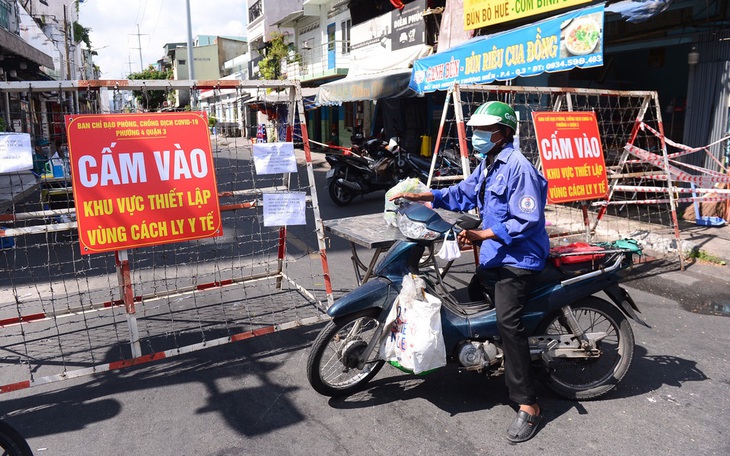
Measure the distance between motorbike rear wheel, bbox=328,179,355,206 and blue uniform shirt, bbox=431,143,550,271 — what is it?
301 inches

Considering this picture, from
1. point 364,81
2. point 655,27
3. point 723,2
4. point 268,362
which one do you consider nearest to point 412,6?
point 364,81

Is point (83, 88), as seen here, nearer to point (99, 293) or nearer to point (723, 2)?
point (99, 293)

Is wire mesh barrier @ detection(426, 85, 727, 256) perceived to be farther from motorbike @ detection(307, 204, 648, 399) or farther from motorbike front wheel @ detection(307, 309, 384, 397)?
motorbike front wheel @ detection(307, 309, 384, 397)

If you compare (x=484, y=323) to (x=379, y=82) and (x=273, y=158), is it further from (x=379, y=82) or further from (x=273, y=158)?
(x=379, y=82)

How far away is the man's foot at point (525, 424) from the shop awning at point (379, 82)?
9.87 metres

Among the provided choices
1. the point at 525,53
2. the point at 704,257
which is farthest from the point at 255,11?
the point at 704,257

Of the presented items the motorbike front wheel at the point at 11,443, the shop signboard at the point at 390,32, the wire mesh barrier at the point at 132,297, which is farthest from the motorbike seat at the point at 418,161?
the motorbike front wheel at the point at 11,443

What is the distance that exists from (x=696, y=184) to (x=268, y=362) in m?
6.51

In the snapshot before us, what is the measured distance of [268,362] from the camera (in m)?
4.00

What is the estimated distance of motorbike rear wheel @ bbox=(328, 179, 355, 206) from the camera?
35.5ft

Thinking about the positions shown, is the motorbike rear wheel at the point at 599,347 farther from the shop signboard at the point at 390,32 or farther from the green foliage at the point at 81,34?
the green foliage at the point at 81,34

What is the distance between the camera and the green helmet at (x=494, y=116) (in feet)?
10.2

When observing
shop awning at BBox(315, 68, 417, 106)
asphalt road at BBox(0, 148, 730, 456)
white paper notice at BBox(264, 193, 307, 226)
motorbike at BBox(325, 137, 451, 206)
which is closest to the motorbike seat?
motorbike at BBox(325, 137, 451, 206)

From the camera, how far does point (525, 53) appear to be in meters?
8.60
